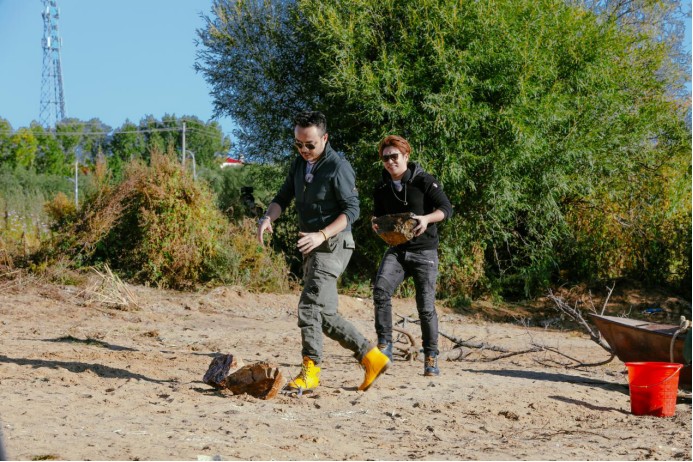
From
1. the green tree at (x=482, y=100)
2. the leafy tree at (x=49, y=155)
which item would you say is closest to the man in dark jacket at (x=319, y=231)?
the green tree at (x=482, y=100)

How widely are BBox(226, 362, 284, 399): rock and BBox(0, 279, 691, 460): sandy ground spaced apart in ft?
0.27

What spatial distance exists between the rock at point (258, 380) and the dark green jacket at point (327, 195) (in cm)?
107

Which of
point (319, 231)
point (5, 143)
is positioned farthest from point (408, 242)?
point (5, 143)

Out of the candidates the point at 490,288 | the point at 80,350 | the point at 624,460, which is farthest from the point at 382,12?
the point at 624,460

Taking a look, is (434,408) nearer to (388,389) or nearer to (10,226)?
(388,389)

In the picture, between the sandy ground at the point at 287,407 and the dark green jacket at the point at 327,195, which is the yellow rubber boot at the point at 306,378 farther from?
the dark green jacket at the point at 327,195

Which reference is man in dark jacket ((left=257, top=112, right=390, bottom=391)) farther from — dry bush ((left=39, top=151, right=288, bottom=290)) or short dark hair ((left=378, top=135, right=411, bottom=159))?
dry bush ((left=39, top=151, right=288, bottom=290))

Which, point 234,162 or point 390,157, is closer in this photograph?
point 390,157

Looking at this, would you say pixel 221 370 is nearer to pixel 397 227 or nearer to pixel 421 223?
pixel 397 227

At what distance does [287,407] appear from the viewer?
19.4 feet

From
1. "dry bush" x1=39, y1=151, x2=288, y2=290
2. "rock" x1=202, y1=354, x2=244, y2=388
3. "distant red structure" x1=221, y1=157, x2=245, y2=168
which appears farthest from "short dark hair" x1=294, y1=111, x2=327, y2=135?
"distant red structure" x1=221, y1=157, x2=245, y2=168

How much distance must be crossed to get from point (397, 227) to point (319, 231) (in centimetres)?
112

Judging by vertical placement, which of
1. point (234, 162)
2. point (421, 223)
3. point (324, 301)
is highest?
point (234, 162)

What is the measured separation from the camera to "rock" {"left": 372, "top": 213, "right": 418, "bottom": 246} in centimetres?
693
